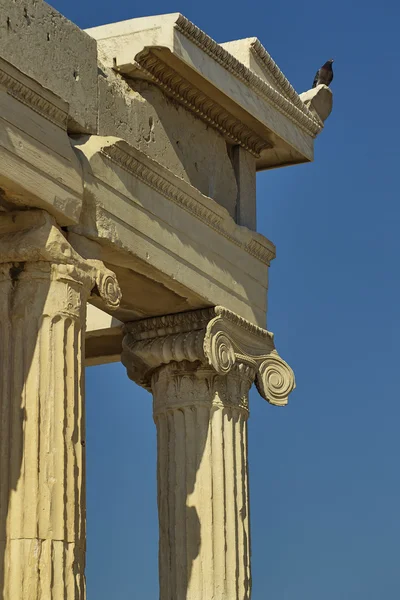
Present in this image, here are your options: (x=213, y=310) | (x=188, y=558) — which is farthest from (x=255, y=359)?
(x=188, y=558)

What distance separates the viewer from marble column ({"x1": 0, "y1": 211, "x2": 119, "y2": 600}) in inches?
642

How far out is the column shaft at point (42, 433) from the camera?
1627 cm

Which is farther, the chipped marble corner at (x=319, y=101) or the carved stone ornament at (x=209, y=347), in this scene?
the chipped marble corner at (x=319, y=101)

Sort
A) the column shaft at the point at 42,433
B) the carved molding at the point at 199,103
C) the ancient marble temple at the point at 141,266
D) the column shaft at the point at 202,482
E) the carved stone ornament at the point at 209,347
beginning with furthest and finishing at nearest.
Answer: the carved stone ornament at the point at 209,347, the column shaft at the point at 202,482, the carved molding at the point at 199,103, the ancient marble temple at the point at 141,266, the column shaft at the point at 42,433

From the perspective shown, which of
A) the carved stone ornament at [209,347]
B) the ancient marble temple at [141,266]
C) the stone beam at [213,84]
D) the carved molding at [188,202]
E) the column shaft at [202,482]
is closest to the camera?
the ancient marble temple at [141,266]

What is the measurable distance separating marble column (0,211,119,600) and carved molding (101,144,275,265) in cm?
157

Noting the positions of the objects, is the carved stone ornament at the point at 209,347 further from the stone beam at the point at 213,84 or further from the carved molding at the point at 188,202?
the stone beam at the point at 213,84

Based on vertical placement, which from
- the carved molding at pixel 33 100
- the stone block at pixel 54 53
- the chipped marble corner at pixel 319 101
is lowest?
the carved molding at pixel 33 100

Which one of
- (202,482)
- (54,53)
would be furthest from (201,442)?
(54,53)

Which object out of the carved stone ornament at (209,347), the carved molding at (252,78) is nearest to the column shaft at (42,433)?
the carved stone ornament at (209,347)

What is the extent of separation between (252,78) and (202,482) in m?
4.51

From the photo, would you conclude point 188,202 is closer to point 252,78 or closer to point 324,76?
point 252,78

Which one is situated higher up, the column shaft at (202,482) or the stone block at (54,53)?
the stone block at (54,53)

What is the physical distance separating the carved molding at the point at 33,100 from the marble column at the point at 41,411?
0.96 metres
